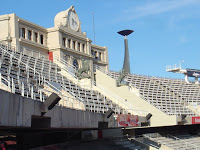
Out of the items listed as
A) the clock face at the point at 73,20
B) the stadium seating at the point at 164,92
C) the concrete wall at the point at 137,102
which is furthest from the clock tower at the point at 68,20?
the concrete wall at the point at 137,102

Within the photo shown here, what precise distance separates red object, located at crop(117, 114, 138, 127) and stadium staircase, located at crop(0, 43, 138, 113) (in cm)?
101

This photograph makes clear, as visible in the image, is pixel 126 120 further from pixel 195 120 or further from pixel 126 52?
pixel 126 52

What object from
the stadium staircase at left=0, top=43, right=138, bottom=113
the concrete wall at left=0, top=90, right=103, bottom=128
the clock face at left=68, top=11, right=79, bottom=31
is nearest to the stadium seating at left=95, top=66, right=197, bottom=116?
the clock face at left=68, top=11, right=79, bottom=31

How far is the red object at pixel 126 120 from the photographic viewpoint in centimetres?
1736

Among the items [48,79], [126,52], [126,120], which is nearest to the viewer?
[126,120]

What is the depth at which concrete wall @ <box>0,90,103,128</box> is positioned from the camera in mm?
7328

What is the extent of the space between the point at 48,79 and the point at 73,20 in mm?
12391

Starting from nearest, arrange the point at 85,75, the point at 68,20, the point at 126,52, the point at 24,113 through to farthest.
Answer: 1. the point at 24,113
2. the point at 85,75
3. the point at 68,20
4. the point at 126,52

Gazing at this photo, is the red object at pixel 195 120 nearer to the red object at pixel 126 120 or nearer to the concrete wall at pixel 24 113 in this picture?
the red object at pixel 126 120

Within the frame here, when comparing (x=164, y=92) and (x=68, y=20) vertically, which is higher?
(x=68, y=20)

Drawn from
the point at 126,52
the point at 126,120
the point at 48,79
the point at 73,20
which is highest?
the point at 73,20

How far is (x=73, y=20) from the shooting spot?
32062mm

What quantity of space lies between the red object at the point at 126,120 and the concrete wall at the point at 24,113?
17.1 ft

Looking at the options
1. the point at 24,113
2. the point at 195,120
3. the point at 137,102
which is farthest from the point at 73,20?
the point at 24,113
